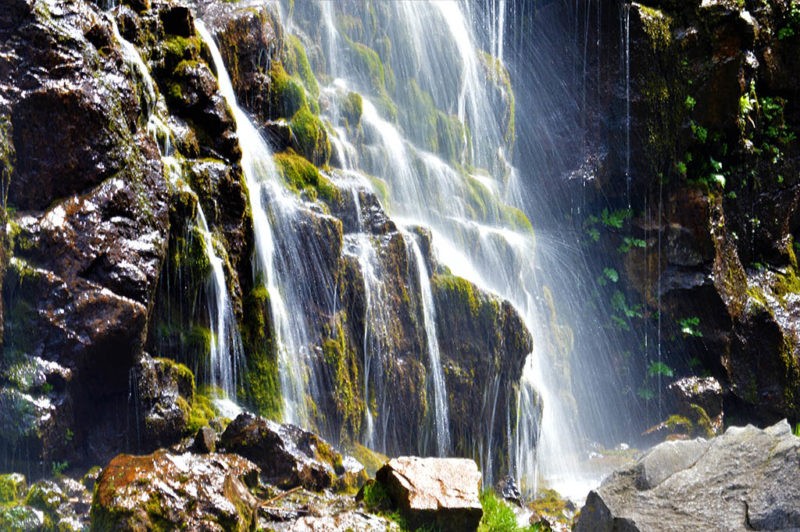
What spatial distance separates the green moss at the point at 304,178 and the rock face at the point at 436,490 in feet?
17.7

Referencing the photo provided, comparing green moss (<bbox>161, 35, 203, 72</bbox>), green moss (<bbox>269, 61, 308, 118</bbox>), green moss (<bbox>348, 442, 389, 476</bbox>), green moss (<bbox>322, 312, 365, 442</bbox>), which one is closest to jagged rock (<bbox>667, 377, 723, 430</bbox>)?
green moss (<bbox>348, 442, 389, 476</bbox>)

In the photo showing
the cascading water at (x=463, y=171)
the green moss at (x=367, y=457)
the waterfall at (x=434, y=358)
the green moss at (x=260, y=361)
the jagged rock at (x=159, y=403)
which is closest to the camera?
the jagged rock at (x=159, y=403)

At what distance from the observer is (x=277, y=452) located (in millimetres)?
7281

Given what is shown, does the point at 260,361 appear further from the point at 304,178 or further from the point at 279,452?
the point at 304,178

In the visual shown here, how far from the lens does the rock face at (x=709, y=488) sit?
5.11 meters

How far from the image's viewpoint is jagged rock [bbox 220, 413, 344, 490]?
720cm

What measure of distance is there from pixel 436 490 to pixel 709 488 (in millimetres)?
2119

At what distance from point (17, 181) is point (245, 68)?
530 centimetres

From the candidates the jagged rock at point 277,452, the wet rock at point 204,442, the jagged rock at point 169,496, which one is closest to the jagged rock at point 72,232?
the wet rock at point 204,442

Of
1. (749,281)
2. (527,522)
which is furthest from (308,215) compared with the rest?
(749,281)

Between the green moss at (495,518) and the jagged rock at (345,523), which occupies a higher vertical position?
the green moss at (495,518)

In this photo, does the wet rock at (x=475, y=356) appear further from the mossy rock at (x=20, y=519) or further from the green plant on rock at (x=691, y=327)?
the mossy rock at (x=20, y=519)

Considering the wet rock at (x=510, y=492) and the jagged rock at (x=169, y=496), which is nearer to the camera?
the jagged rock at (x=169, y=496)

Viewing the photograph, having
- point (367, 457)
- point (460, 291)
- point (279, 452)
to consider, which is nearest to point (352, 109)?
point (460, 291)
